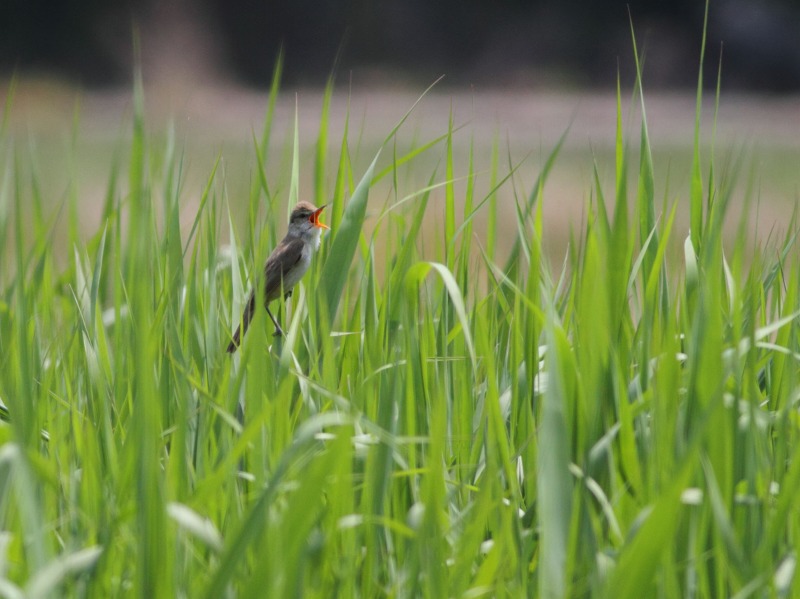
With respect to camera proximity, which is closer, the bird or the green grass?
the green grass

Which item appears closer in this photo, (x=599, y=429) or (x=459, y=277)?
(x=599, y=429)

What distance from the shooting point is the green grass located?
0.91 metres

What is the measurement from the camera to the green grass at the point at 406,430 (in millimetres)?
914

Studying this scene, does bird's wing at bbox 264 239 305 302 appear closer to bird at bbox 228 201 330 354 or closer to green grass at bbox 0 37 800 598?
bird at bbox 228 201 330 354

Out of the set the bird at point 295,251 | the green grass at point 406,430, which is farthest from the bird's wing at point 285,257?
the green grass at point 406,430

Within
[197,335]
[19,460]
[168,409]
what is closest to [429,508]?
[19,460]

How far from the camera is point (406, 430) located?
1.24 metres

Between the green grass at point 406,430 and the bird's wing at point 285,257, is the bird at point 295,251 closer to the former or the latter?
the bird's wing at point 285,257

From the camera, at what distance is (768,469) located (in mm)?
1106

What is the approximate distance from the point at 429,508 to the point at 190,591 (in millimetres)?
248

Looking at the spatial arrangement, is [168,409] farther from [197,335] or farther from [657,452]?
[657,452]

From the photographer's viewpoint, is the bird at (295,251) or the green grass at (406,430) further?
the bird at (295,251)

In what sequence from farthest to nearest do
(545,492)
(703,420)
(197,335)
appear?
(197,335)
(545,492)
(703,420)

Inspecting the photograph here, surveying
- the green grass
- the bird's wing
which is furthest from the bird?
the green grass
